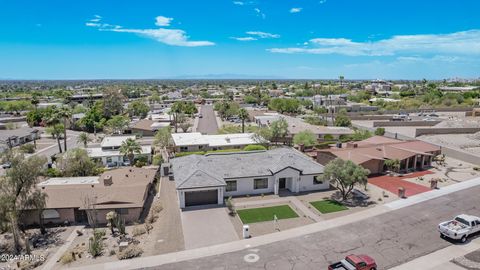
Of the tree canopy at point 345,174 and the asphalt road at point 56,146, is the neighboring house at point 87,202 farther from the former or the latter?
the asphalt road at point 56,146

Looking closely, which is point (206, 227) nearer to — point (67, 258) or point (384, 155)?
point (67, 258)

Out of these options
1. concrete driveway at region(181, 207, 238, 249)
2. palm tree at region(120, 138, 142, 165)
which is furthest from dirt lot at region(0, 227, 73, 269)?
palm tree at region(120, 138, 142, 165)

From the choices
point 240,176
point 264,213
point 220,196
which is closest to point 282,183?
point 240,176

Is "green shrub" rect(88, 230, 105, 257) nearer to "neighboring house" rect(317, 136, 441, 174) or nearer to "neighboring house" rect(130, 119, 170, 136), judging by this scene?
"neighboring house" rect(317, 136, 441, 174)

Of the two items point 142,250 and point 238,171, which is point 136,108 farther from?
point 142,250

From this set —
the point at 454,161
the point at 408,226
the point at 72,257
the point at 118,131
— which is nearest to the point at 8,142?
the point at 118,131
